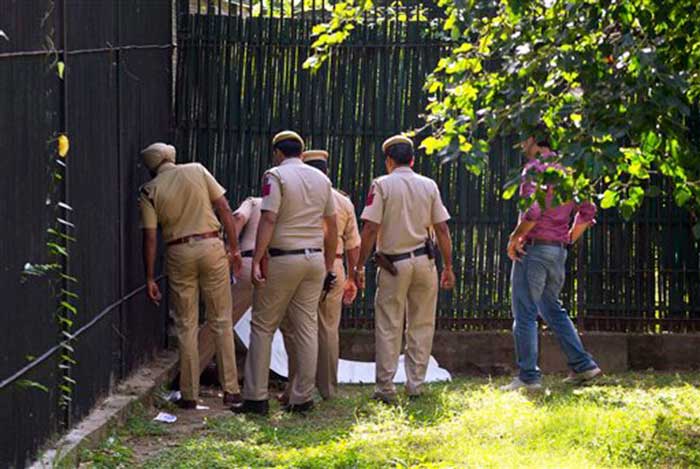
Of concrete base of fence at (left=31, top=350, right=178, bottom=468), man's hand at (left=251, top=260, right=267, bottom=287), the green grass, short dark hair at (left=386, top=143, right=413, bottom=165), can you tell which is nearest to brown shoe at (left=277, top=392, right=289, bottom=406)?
the green grass

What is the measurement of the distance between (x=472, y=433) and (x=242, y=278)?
323 centimetres

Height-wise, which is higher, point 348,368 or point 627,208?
point 627,208

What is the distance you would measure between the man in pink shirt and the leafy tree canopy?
3.14 m

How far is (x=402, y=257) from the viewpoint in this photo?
1134 centimetres

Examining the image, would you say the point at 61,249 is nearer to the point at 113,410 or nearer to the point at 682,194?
the point at 113,410

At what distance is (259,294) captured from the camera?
432 inches

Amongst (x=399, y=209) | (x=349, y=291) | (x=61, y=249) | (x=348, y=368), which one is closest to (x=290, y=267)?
(x=349, y=291)

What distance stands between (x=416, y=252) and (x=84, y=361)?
3.18 m

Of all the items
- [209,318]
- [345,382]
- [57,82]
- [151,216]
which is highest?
[57,82]

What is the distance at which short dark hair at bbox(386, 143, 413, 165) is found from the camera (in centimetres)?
1134

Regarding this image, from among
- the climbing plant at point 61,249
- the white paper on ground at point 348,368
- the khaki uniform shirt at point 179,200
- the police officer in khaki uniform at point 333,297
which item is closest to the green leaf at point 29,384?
the climbing plant at point 61,249

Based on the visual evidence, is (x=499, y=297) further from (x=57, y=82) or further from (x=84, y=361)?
(x=57, y=82)

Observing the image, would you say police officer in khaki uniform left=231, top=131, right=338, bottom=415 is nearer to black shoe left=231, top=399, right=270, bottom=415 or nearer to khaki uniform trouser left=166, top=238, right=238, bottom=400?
black shoe left=231, top=399, right=270, bottom=415

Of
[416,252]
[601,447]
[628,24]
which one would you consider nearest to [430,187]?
[416,252]
